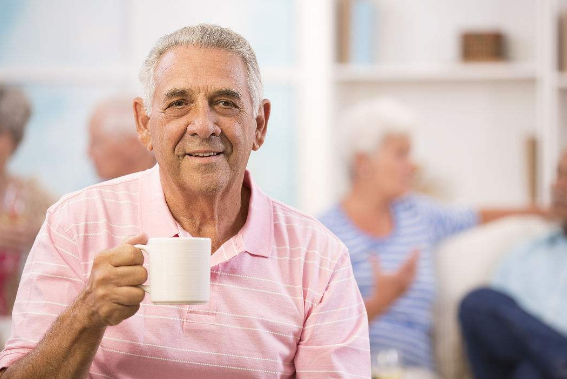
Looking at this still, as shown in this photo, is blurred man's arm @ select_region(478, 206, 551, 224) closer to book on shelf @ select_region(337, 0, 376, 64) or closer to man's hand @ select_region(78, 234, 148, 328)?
book on shelf @ select_region(337, 0, 376, 64)

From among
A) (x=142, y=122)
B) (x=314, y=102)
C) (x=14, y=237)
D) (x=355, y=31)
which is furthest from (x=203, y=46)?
(x=355, y=31)

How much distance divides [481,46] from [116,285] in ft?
10.7

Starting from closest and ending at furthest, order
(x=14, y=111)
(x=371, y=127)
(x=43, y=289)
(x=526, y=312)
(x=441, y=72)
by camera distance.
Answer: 1. (x=43, y=289)
2. (x=526, y=312)
3. (x=371, y=127)
4. (x=14, y=111)
5. (x=441, y=72)

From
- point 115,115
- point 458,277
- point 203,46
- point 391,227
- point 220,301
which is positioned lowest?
point 458,277

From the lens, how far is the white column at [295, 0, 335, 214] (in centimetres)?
397

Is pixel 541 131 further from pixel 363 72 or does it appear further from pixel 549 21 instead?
pixel 363 72

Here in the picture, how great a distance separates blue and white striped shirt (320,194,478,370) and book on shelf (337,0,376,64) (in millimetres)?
812

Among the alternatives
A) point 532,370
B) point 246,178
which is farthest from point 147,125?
point 532,370

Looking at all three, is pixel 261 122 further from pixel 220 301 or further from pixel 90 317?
pixel 90 317

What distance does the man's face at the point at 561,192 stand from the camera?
3.40 metres

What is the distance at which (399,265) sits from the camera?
338cm

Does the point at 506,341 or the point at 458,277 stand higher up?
the point at 458,277

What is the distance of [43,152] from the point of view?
399cm

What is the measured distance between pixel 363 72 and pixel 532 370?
62.5 inches
